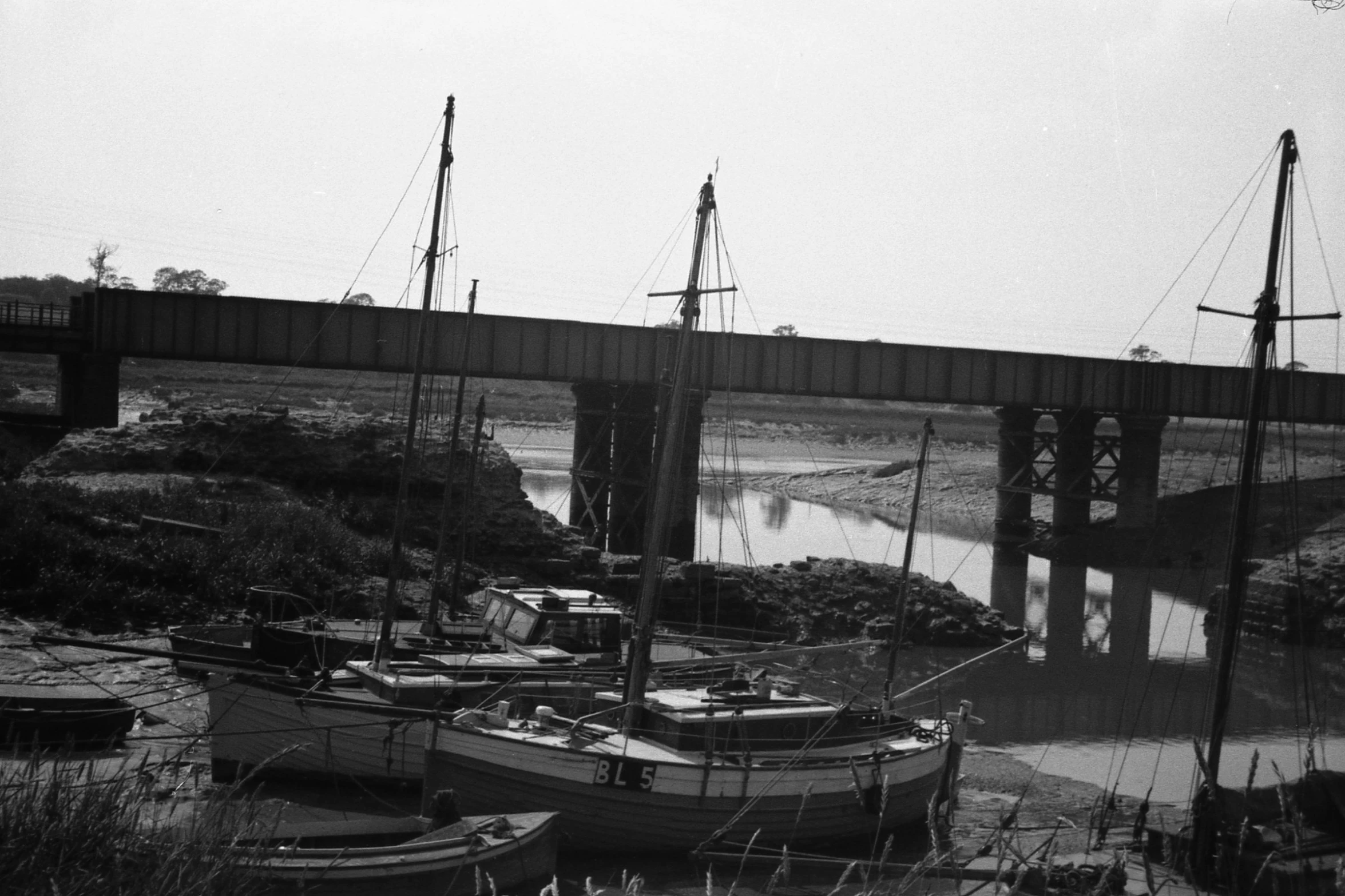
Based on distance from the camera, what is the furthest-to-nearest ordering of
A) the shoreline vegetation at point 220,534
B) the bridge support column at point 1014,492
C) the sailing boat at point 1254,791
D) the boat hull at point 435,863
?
the bridge support column at point 1014,492 → the shoreline vegetation at point 220,534 → the sailing boat at point 1254,791 → the boat hull at point 435,863

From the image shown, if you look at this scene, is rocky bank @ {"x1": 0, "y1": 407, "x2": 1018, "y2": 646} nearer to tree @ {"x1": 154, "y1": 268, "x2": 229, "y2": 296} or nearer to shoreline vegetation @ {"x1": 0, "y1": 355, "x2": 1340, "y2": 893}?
shoreline vegetation @ {"x1": 0, "y1": 355, "x2": 1340, "y2": 893}

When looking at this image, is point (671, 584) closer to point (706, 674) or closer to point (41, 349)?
point (706, 674)

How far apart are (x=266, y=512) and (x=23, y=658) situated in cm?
1156

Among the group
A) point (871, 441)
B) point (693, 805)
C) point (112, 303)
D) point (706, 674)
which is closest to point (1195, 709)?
point (706, 674)

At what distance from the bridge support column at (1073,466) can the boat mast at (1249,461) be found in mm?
38312

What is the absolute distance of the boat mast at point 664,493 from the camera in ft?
60.0

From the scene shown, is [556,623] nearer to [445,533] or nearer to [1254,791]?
[445,533]

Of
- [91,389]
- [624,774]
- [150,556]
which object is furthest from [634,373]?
[624,774]

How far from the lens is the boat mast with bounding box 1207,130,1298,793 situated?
58.2 feet

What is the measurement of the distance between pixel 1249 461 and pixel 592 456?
32.1 metres

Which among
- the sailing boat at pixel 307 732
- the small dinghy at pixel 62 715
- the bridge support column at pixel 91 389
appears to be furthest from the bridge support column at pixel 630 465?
the small dinghy at pixel 62 715

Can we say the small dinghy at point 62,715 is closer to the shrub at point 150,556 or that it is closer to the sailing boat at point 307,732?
the sailing boat at point 307,732

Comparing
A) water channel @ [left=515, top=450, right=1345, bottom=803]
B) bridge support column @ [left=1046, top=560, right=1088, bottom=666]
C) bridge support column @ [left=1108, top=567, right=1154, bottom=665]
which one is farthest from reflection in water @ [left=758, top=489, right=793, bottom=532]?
bridge support column @ [left=1108, top=567, right=1154, bottom=665]

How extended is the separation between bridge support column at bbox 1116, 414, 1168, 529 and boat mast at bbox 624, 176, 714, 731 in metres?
43.1
